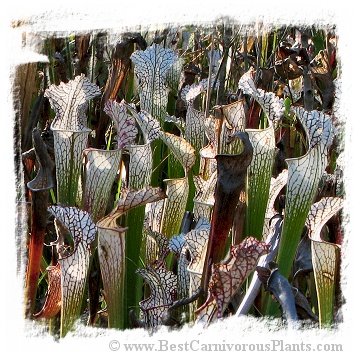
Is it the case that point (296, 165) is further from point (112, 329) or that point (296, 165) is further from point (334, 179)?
point (112, 329)

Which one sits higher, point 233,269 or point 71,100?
point 71,100

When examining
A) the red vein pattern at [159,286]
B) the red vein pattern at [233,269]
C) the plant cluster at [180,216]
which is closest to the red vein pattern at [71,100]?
the plant cluster at [180,216]

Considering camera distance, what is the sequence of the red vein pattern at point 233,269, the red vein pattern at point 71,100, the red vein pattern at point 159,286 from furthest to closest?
the red vein pattern at point 71,100, the red vein pattern at point 159,286, the red vein pattern at point 233,269

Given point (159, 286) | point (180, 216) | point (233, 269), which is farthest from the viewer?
point (180, 216)

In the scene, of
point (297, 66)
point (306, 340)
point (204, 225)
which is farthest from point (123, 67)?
point (306, 340)

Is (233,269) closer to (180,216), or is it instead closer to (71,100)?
(180,216)

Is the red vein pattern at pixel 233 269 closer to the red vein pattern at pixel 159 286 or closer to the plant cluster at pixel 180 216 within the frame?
the plant cluster at pixel 180 216

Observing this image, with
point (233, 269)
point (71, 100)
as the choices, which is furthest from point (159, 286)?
point (71, 100)

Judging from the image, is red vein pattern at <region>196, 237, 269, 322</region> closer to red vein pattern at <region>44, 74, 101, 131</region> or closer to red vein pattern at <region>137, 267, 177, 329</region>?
red vein pattern at <region>137, 267, 177, 329</region>

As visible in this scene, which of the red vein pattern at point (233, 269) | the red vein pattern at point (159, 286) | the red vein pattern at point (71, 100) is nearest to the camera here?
the red vein pattern at point (233, 269)

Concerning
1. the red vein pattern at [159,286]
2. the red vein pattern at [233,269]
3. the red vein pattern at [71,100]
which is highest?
the red vein pattern at [71,100]

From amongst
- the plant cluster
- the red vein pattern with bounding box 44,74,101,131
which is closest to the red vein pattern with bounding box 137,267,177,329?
the plant cluster
